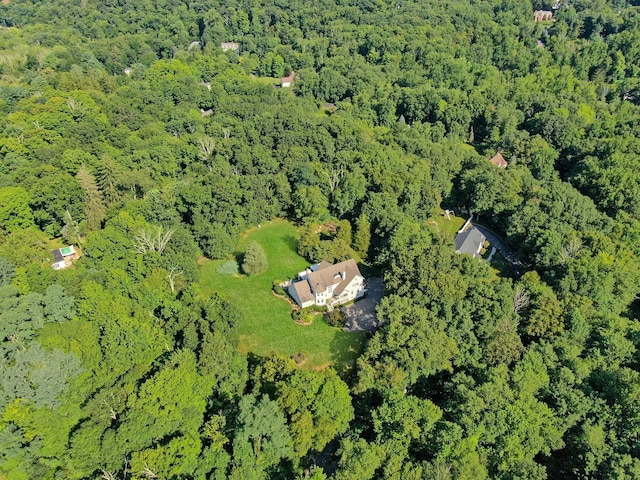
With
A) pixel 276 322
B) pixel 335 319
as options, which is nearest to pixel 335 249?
pixel 335 319

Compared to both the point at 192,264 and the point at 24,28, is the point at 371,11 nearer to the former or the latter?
the point at 24,28

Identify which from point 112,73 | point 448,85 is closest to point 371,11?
point 448,85

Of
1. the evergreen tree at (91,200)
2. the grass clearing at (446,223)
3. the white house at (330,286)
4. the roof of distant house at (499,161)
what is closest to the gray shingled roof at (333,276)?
the white house at (330,286)

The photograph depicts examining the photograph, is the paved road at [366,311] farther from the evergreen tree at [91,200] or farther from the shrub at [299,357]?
the evergreen tree at [91,200]

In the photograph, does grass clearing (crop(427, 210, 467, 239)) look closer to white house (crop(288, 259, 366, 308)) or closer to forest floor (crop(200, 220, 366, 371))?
white house (crop(288, 259, 366, 308))

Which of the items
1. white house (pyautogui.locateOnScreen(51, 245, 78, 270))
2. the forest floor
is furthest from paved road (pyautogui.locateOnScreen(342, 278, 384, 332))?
white house (pyautogui.locateOnScreen(51, 245, 78, 270))
